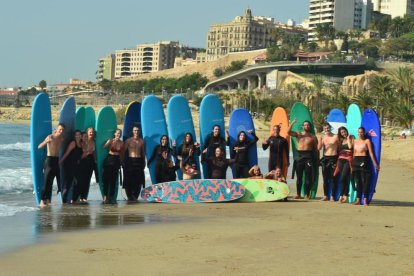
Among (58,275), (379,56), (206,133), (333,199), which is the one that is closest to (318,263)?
(58,275)

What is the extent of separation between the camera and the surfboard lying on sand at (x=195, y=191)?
34.3 ft

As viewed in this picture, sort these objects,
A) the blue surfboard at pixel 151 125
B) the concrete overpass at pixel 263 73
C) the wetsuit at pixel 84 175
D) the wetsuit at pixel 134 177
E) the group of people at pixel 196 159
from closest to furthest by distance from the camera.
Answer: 1. the group of people at pixel 196 159
2. the wetsuit at pixel 84 175
3. the wetsuit at pixel 134 177
4. the blue surfboard at pixel 151 125
5. the concrete overpass at pixel 263 73

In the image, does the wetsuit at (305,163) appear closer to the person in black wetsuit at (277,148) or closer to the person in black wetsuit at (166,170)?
the person in black wetsuit at (277,148)

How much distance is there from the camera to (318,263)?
5902 millimetres

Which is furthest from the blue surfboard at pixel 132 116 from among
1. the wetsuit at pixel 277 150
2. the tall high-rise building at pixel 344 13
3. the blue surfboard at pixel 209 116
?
the tall high-rise building at pixel 344 13

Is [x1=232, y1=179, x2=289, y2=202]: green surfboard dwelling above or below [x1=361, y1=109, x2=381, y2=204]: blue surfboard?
below

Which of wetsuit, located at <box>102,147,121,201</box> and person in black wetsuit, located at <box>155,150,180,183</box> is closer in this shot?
wetsuit, located at <box>102,147,121,201</box>

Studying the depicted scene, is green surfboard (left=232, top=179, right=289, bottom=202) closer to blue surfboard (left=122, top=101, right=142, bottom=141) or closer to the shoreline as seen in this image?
the shoreline

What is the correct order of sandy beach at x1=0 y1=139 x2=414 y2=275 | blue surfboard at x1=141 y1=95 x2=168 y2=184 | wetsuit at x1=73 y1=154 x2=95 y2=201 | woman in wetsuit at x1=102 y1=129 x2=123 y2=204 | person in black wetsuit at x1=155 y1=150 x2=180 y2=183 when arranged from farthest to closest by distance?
1. blue surfboard at x1=141 y1=95 x2=168 y2=184
2. person in black wetsuit at x1=155 y1=150 x2=180 y2=183
3. woman in wetsuit at x1=102 y1=129 x2=123 y2=204
4. wetsuit at x1=73 y1=154 x2=95 y2=201
5. sandy beach at x1=0 y1=139 x2=414 y2=275

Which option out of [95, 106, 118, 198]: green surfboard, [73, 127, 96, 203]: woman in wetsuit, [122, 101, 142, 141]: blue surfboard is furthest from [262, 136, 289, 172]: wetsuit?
[73, 127, 96, 203]: woman in wetsuit

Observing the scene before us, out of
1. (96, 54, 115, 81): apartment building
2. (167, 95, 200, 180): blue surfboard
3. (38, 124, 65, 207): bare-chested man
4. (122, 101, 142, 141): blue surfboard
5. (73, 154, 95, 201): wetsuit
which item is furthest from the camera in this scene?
(96, 54, 115, 81): apartment building

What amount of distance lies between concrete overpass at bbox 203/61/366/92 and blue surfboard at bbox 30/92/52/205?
9673 cm

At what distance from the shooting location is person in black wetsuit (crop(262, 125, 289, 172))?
10.8 metres

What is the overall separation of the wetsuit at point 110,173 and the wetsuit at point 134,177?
16 centimetres
